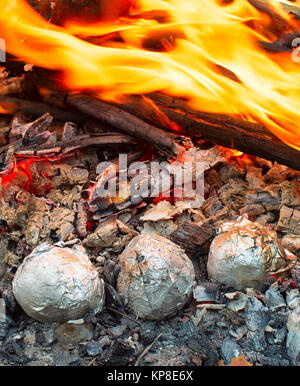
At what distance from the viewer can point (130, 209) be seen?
9.05 feet

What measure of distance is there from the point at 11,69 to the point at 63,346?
2.13 metres

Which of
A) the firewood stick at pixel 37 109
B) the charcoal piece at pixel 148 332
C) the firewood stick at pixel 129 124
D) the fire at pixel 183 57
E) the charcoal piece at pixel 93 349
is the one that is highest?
the fire at pixel 183 57

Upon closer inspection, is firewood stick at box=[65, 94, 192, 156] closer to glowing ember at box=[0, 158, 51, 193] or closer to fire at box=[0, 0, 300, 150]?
fire at box=[0, 0, 300, 150]

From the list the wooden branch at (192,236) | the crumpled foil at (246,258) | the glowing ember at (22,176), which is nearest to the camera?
the crumpled foil at (246,258)

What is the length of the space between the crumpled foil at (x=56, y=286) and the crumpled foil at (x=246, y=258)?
584 millimetres

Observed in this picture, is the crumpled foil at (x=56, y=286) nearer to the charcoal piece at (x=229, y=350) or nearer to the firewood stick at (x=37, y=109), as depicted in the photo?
the charcoal piece at (x=229, y=350)

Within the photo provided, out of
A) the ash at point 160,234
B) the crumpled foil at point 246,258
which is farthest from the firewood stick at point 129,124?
the crumpled foil at point 246,258

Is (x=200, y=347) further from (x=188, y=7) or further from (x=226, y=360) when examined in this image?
(x=188, y=7)

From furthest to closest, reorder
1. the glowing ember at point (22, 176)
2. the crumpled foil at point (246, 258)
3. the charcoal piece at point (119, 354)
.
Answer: the glowing ember at point (22, 176)
the crumpled foil at point (246, 258)
the charcoal piece at point (119, 354)

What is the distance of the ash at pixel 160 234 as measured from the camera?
82.1 inches

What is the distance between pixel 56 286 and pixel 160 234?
786 mm

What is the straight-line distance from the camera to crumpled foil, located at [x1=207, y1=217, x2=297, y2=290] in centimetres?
224

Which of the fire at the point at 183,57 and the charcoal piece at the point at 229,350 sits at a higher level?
the fire at the point at 183,57

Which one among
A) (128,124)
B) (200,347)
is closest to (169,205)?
(128,124)
